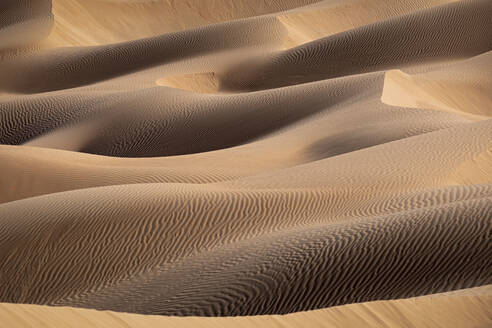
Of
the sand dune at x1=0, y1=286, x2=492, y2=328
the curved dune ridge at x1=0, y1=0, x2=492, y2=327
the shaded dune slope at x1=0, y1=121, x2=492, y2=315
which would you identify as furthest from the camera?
the shaded dune slope at x1=0, y1=121, x2=492, y2=315

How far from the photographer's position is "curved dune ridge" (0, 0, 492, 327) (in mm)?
7574

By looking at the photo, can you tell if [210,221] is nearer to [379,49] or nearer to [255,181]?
[255,181]

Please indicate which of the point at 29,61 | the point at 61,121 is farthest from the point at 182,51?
the point at 61,121

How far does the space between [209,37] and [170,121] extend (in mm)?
11057

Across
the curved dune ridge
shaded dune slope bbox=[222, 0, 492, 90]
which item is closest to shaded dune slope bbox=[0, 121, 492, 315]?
the curved dune ridge

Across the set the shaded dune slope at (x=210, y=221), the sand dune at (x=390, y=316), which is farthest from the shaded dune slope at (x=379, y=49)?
the sand dune at (x=390, y=316)

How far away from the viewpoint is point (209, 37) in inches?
1319

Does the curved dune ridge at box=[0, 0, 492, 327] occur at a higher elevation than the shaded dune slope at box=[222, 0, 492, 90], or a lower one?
lower

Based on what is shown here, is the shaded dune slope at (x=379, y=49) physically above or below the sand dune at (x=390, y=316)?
above

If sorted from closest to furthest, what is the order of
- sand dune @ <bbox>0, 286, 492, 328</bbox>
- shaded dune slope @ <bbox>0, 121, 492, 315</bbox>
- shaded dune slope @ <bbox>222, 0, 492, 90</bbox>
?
sand dune @ <bbox>0, 286, 492, 328</bbox> < shaded dune slope @ <bbox>0, 121, 492, 315</bbox> < shaded dune slope @ <bbox>222, 0, 492, 90</bbox>

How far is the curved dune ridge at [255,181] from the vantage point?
757cm

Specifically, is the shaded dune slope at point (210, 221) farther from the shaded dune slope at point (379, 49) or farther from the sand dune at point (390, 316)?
the shaded dune slope at point (379, 49)

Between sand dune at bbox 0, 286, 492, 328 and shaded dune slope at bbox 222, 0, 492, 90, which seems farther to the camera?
shaded dune slope at bbox 222, 0, 492, 90

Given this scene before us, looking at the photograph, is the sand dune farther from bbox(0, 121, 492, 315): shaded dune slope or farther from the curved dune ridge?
bbox(0, 121, 492, 315): shaded dune slope
